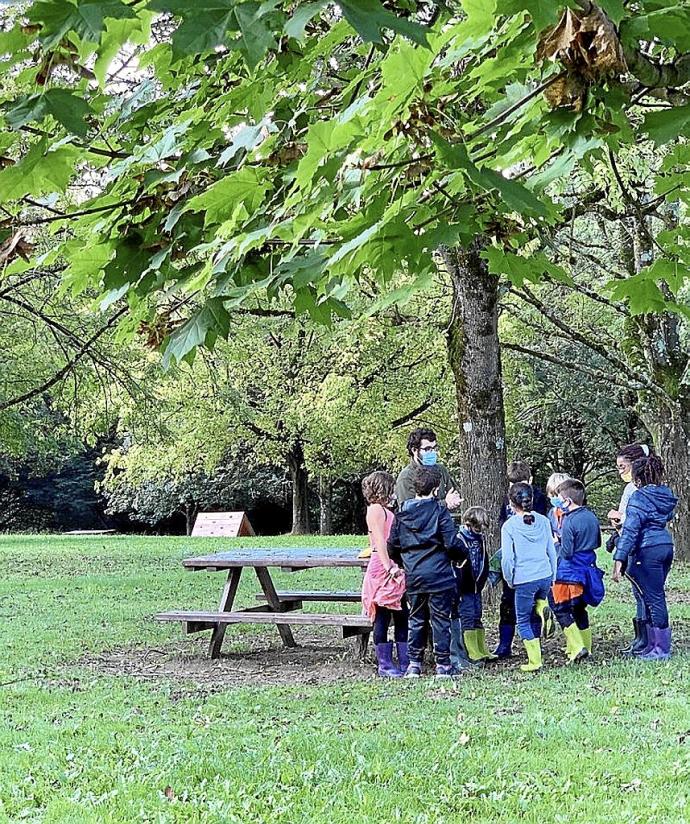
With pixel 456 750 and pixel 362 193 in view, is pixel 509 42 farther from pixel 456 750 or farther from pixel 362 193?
pixel 456 750

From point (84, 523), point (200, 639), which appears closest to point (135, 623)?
point (200, 639)

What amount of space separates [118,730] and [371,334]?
17188 millimetres

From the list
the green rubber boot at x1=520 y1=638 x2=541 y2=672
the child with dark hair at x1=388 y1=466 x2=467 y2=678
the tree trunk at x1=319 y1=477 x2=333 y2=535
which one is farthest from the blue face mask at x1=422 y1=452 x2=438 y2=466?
the tree trunk at x1=319 y1=477 x2=333 y2=535

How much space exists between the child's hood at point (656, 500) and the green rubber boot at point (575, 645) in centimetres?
114

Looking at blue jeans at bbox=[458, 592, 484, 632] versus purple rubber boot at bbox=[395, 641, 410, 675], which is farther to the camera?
blue jeans at bbox=[458, 592, 484, 632]

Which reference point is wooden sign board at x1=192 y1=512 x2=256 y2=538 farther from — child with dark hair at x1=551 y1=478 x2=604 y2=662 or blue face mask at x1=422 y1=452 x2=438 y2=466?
blue face mask at x1=422 y1=452 x2=438 y2=466

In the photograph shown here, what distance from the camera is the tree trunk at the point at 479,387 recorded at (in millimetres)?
9633

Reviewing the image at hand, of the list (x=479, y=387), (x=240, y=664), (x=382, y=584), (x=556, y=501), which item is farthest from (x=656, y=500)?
(x=240, y=664)

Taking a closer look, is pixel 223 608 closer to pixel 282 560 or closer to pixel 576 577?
pixel 282 560

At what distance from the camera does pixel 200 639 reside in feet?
31.6

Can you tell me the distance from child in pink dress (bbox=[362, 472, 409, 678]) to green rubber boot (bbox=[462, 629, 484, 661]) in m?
0.55

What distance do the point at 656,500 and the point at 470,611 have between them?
5.72ft

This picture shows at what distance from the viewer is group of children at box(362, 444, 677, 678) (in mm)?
7270

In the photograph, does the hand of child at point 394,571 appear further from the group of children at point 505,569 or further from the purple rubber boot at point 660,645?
the purple rubber boot at point 660,645
